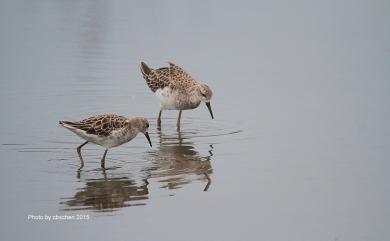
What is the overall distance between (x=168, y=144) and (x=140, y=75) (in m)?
5.03

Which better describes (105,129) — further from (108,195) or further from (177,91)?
(177,91)

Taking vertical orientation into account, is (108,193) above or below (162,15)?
below

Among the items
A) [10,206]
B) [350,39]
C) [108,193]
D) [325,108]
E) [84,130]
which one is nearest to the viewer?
[10,206]

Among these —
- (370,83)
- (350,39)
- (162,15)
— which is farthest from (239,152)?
(162,15)

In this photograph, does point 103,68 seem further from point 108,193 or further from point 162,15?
point 108,193

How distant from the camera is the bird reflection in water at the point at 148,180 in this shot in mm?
11078

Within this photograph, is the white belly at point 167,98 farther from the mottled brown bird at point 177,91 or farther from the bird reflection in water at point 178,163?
the bird reflection in water at point 178,163

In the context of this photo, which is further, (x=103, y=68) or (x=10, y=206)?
(x=103, y=68)

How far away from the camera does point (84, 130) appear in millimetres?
12617

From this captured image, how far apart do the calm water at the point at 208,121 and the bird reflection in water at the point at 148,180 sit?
0.12ft

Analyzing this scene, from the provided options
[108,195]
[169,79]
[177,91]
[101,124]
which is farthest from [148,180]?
[169,79]

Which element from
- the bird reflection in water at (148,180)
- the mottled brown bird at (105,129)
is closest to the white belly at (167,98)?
the bird reflection in water at (148,180)

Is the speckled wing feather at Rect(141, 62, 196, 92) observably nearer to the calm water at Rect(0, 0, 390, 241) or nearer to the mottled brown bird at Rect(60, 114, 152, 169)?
the calm water at Rect(0, 0, 390, 241)

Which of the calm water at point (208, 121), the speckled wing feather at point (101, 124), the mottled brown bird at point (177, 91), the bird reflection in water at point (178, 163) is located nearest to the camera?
the calm water at point (208, 121)
